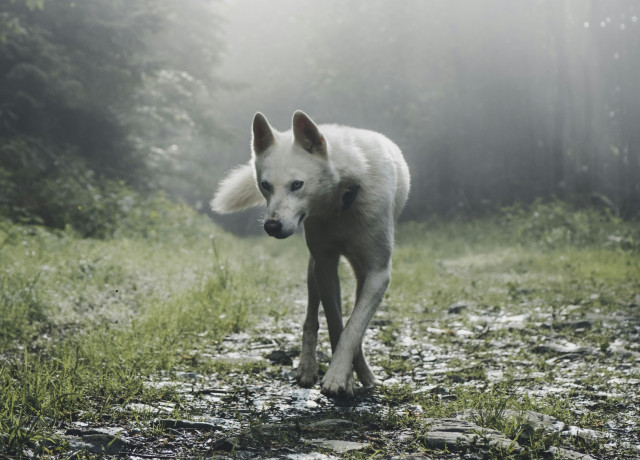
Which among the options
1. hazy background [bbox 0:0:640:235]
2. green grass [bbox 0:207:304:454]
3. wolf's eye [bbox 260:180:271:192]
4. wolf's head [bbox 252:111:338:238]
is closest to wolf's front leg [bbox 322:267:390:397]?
wolf's head [bbox 252:111:338:238]

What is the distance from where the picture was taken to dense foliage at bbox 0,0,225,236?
1159cm

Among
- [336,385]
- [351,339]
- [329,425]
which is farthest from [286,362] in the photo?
[329,425]

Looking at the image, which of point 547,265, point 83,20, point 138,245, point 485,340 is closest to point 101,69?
point 83,20

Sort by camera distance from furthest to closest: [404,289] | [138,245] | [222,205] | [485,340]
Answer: [138,245], [404,289], [485,340], [222,205]

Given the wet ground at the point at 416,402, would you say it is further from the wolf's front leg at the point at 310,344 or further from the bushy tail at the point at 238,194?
the bushy tail at the point at 238,194

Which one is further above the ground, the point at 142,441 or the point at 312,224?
the point at 312,224

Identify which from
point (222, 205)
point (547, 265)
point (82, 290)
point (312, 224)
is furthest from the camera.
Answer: point (547, 265)

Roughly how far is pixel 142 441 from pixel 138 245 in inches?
312

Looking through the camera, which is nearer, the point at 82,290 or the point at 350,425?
the point at 350,425

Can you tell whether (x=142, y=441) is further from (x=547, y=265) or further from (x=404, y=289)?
(x=547, y=265)

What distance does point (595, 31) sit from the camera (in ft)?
56.8

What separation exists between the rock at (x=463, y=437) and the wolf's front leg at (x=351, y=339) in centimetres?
62

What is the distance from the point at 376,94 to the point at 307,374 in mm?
20382

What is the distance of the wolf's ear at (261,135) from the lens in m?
3.53
